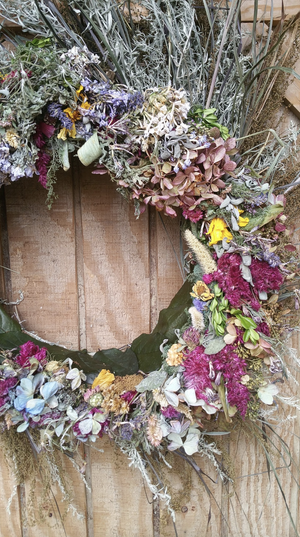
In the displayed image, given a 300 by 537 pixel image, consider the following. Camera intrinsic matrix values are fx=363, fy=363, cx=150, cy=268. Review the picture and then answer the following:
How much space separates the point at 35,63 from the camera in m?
0.62

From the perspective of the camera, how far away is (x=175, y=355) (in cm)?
69

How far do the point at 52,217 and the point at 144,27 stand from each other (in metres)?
0.44

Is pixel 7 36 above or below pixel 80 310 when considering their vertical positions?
above

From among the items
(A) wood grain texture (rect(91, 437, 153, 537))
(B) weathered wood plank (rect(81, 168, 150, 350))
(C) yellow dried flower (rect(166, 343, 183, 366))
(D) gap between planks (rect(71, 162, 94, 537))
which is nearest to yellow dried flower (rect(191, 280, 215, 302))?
(C) yellow dried flower (rect(166, 343, 183, 366))

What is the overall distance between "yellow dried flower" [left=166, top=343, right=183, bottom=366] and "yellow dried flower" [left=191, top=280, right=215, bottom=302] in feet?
0.34

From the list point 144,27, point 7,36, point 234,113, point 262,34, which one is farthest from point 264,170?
point 7,36

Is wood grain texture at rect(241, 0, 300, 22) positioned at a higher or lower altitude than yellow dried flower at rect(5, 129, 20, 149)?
higher

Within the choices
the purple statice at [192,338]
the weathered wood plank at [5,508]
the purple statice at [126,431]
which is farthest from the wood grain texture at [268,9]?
Answer: the weathered wood plank at [5,508]

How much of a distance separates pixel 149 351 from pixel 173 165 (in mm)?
393

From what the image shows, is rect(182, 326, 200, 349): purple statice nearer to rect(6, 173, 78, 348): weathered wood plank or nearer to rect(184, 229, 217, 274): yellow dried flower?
rect(184, 229, 217, 274): yellow dried flower

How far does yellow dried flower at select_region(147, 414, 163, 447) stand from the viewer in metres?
0.68

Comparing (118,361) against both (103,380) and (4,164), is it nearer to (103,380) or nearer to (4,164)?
(103,380)

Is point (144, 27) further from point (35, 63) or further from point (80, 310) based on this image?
point (80, 310)

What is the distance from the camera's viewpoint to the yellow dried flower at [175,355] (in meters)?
0.69
